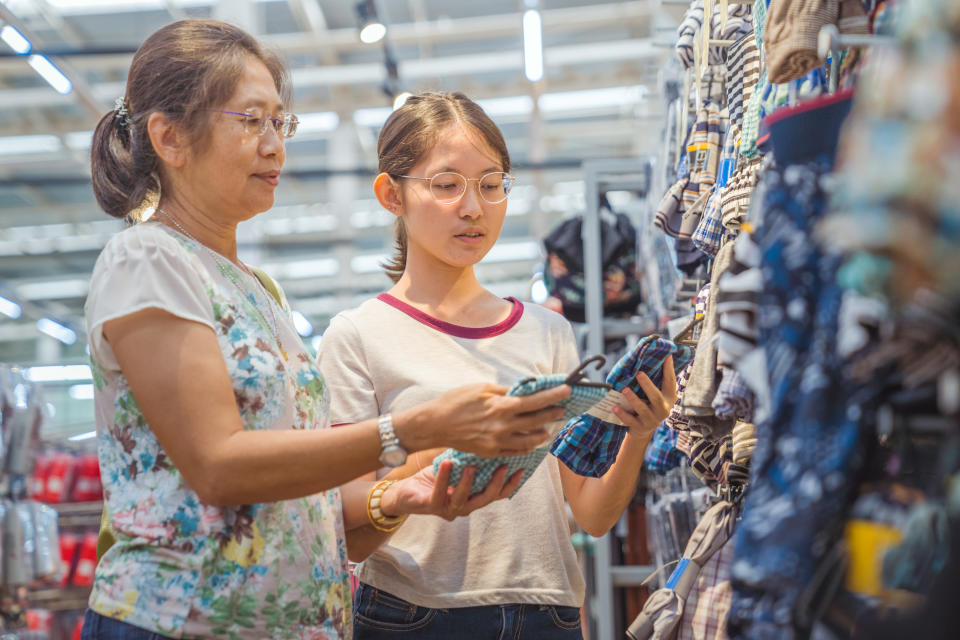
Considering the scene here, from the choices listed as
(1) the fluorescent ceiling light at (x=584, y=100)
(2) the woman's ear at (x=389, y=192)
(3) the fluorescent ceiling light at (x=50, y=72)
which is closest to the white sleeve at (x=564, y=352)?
(2) the woman's ear at (x=389, y=192)

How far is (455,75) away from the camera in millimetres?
10680

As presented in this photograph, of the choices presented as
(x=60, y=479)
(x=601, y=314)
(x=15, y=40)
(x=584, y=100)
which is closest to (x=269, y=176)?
(x=601, y=314)

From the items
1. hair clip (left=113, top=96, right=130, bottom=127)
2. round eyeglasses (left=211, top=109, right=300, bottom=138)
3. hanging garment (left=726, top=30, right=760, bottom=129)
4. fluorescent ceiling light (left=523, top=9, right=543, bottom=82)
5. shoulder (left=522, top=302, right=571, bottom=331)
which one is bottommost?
shoulder (left=522, top=302, right=571, bottom=331)

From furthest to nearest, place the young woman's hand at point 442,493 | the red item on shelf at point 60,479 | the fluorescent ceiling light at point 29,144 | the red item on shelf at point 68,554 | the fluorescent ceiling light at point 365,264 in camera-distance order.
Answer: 1. the fluorescent ceiling light at point 365,264
2. the fluorescent ceiling light at point 29,144
3. the red item on shelf at point 60,479
4. the red item on shelf at point 68,554
5. the young woman's hand at point 442,493

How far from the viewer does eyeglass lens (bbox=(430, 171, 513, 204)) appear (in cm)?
217

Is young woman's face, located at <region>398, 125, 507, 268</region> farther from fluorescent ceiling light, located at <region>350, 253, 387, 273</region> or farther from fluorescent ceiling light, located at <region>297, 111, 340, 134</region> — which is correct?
fluorescent ceiling light, located at <region>350, 253, 387, 273</region>

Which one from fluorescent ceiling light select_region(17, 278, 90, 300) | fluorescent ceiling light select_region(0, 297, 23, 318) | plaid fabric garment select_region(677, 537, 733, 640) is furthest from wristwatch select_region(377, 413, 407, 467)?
fluorescent ceiling light select_region(17, 278, 90, 300)

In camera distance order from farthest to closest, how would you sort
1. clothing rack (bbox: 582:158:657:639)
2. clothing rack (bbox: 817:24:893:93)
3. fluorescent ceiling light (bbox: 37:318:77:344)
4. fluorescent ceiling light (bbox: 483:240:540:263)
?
fluorescent ceiling light (bbox: 483:240:540:263), fluorescent ceiling light (bbox: 37:318:77:344), clothing rack (bbox: 582:158:657:639), clothing rack (bbox: 817:24:893:93)

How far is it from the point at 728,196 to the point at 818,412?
1.41 m

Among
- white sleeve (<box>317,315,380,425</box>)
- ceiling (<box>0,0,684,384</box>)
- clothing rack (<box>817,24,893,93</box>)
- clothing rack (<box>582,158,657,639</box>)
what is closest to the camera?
clothing rack (<box>817,24,893,93</box>)

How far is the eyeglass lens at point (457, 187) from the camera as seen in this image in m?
2.17

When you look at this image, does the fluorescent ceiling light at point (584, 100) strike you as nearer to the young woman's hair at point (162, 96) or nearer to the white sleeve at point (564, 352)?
the white sleeve at point (564, 352)

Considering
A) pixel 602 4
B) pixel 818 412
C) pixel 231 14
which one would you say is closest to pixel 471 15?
pixel 602 4

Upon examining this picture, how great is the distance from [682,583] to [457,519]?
A: 78 centimetres
